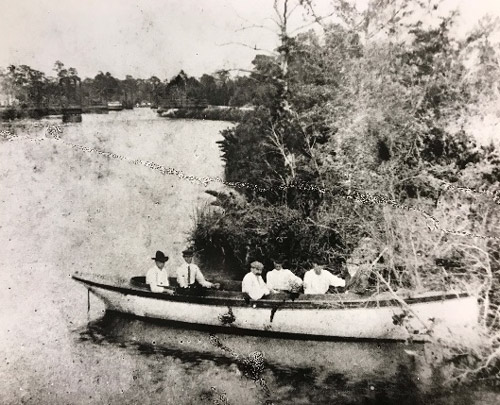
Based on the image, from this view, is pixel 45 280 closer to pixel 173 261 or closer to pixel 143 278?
pixel 143 278

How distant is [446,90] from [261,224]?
358 centimetres

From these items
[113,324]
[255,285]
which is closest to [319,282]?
[255,285]

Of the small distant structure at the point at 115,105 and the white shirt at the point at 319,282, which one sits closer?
the white shirt at the point at 319,282

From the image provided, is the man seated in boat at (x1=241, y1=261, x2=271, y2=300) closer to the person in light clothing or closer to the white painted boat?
the white painted boat

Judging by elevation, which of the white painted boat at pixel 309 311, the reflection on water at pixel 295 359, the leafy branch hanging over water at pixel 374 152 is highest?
the leafy branch hanging over water at pixel 374 152

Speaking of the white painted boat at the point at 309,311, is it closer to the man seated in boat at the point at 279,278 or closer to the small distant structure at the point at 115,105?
the man seated in boat at the point at 279,278

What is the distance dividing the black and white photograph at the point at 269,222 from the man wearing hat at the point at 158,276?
1.0 inches

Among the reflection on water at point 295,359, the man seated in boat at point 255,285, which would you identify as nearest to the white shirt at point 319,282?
the man seated in boat at point 255,285

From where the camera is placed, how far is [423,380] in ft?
15.3

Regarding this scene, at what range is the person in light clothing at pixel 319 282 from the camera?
5.54 meters

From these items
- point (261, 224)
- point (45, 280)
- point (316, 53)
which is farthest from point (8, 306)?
point (316, 53)

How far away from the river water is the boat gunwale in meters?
0.57

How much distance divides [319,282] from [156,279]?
2.30 metres

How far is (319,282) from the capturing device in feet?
18.2
